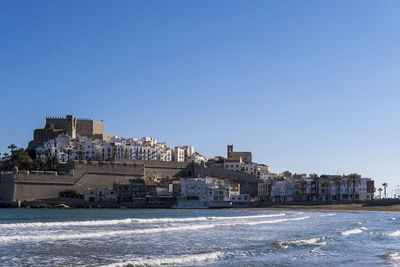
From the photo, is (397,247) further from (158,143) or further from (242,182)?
(158,143)

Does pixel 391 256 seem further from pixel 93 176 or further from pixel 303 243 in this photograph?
pixel 93 176

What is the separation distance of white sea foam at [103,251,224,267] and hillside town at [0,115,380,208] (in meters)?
53.5

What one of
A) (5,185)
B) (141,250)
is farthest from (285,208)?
(141,250)

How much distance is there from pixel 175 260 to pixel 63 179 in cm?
5631

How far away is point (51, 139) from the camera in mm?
92125

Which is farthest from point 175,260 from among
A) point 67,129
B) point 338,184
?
point 67,129

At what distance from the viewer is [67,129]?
322 feet

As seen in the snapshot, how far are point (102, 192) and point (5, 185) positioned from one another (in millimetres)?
12878

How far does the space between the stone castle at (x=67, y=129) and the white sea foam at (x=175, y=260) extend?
265 ft

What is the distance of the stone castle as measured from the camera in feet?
312

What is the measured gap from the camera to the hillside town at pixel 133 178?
228ft

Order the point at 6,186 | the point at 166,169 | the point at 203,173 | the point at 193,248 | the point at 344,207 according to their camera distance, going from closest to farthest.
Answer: the point at 193,248
the point at 6,186
the point at 344,207
the point at 166,169
the point at 203,173

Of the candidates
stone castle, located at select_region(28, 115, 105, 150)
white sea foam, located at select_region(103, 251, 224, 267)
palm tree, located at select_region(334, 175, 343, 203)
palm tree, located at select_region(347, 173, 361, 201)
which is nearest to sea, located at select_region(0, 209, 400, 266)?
white sea foam, located at select_region(103, 251, 224, 267)

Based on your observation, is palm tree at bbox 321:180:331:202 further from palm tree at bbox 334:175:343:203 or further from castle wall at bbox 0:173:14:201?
castle wall at bbox 0:173:14:201
